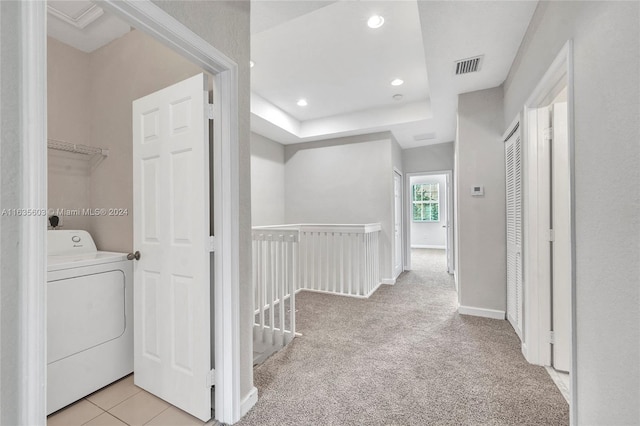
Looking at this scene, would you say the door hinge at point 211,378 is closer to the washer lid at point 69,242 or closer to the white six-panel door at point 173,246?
the white six-panel door at point 173,246

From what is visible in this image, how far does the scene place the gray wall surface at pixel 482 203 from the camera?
295 centimetres

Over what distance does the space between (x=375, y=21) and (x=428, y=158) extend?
3.76 metres

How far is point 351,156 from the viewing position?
15.5 feet

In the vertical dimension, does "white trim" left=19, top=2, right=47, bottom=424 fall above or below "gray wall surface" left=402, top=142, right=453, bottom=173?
below

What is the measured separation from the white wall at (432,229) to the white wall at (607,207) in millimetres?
8153

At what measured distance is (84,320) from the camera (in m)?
1.76

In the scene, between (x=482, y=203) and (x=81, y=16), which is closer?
(x=81, y=16)

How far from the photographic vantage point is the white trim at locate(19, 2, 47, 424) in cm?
75

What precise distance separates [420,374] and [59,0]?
12.0 ft

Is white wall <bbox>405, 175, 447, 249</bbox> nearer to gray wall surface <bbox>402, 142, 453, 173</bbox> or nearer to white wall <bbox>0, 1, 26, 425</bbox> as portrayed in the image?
gray wall surface <bbox>402, 142, 453, 173</bbox>

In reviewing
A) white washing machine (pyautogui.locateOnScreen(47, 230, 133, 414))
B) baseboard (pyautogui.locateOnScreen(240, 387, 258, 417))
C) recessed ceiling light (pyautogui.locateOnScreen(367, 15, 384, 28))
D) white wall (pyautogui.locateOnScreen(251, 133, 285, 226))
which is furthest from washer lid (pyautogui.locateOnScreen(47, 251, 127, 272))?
recessed ceiling light (pyautogui.locateOnScreen(367, 15, 384, 28))

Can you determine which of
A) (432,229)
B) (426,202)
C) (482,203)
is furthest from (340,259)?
(426,202)

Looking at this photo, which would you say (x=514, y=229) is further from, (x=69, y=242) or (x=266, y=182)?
(x=69, y=242)

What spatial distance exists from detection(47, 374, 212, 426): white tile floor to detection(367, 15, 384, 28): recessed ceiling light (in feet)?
9.89
